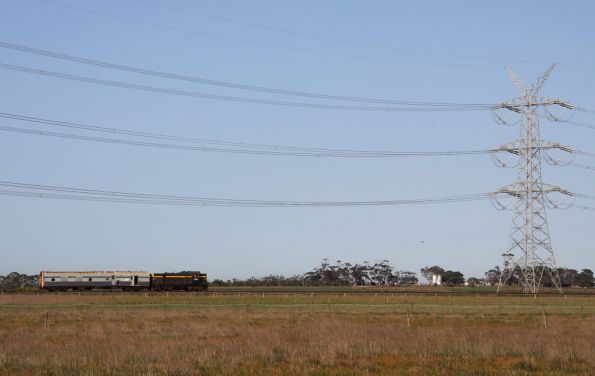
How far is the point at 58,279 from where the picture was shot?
131 metres

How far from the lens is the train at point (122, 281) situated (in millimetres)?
131125

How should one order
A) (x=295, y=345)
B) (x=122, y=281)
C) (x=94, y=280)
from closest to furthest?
1. (x=295, y=345)
2. (x=94, y=280)
3. (x=122, y=281)

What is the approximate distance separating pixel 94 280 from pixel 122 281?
4.68 meters

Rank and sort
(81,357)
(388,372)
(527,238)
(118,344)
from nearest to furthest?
(388,372)
(81,357)
(118,344)
(527,238)

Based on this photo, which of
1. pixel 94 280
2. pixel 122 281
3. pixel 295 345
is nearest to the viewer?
pixel 295 345

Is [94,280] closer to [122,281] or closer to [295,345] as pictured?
[122,281]

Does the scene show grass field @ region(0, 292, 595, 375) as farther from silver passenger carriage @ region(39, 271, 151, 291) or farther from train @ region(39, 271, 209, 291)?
silver passenger carriage @ region(39, 271, 151, 291)

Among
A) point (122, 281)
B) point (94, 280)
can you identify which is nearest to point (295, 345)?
point (122, 281)

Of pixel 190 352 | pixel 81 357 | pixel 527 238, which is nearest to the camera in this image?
pixel 81 357

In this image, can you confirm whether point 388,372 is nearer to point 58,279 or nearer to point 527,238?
point 527,238

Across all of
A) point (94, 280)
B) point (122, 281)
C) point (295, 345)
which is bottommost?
point (295, 345)

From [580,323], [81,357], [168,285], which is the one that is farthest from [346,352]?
[168,285]

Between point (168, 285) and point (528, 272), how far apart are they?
62.8 metres

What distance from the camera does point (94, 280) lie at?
132 metres
